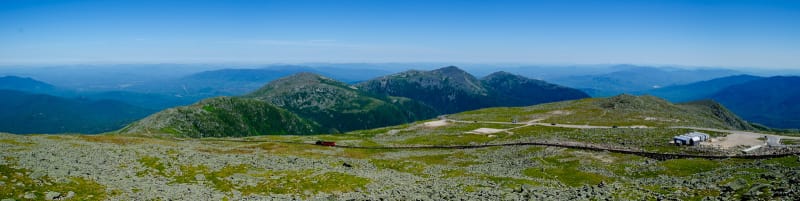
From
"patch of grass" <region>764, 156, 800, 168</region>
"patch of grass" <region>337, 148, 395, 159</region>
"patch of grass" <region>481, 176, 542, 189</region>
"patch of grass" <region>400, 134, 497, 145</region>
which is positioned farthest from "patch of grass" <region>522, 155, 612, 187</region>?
"patch of grass" <region>400, 134, 497, 145</region>

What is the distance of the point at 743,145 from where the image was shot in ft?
217

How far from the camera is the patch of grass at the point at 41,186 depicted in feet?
102

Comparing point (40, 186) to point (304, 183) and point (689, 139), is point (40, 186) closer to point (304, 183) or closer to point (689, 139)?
point (304, 183)

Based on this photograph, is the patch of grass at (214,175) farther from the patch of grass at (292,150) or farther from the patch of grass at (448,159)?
the patch of grass at (448,159)

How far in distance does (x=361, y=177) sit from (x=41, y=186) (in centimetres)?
2931

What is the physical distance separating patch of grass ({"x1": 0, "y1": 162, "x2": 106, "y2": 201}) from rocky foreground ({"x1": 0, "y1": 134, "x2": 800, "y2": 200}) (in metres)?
0.07

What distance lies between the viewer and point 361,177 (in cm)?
4900

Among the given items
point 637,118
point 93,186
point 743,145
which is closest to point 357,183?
point 93,186

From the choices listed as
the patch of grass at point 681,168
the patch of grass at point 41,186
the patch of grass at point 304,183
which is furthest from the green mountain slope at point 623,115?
the patch of grass at point 41,186

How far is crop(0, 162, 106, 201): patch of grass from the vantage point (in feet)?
102

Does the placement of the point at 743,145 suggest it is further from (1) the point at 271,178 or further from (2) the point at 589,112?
(2) the point at 589,112

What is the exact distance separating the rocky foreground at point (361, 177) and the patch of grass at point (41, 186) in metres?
0.07

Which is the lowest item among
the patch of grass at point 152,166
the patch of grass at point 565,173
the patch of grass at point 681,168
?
the patch of grass at point 565,173

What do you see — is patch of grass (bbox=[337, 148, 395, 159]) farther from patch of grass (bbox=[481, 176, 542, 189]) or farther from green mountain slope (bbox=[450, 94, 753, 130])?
green mountain slope (bbox=[450, 94, 753, 130])
